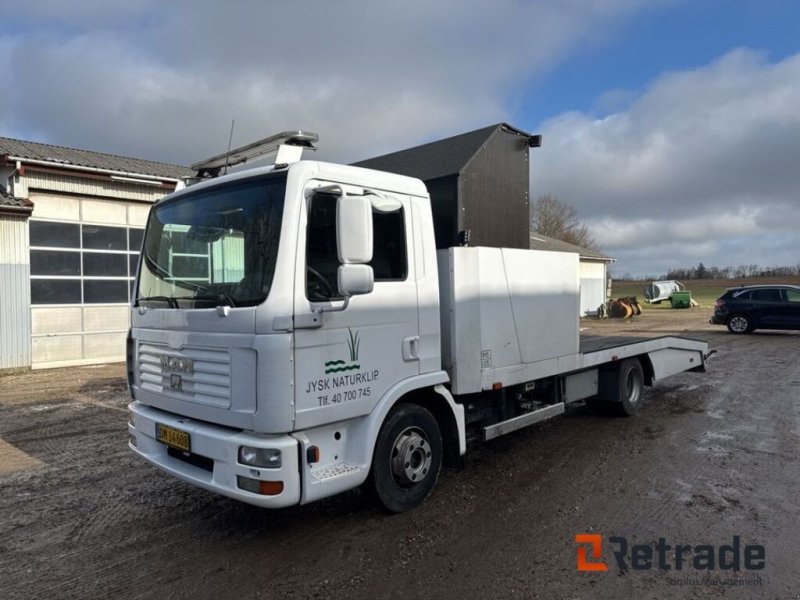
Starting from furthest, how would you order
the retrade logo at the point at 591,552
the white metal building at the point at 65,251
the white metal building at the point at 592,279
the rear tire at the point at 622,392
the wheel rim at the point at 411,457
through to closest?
1. the white metal building at the point at 592,279
2. the white metal building at the point at 65,251
3. the rear tire at the point at 622,392
4. the wheel rim at the point at 411,457
5. the retrade logo at the point at 591,552

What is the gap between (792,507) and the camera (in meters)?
4.39

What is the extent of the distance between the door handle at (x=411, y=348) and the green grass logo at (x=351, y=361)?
0.46m

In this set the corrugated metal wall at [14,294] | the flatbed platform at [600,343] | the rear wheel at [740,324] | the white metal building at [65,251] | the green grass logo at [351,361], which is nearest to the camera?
the green grass logo at [351,361]

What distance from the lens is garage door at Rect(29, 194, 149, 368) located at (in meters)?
11.9

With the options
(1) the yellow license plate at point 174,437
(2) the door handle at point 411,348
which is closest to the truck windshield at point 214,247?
(1) the yellow license plate at point 174,437

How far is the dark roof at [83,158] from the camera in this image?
12.1 meters

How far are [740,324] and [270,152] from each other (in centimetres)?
1970

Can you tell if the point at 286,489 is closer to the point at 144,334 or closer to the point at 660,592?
the point at 144,334

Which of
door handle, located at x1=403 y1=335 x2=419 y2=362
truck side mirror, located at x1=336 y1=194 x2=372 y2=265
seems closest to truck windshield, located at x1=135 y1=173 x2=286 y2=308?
truck side mirror, located at x1=336 y1=194 x2=372 y2=265

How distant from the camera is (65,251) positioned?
40.4 ft

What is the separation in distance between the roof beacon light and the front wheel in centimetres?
201

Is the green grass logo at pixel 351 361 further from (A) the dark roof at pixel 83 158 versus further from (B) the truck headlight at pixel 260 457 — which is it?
(A) the dark roof at pixel 83 158

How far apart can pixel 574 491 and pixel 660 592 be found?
1.51 metres

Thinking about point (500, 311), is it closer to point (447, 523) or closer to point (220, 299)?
point (447, 523)
